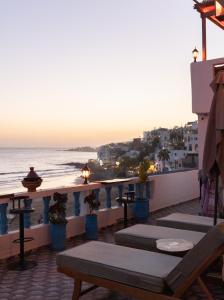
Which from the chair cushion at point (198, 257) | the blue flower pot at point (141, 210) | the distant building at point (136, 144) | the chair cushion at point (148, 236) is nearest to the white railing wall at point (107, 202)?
the blue flower pot at point (141, 210)

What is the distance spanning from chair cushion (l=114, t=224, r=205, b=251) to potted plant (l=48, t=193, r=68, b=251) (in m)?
1.45

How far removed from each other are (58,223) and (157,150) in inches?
2958

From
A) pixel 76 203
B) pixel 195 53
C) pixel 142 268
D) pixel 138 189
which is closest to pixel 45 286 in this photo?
pixel 142 268

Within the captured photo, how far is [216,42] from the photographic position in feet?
41.4

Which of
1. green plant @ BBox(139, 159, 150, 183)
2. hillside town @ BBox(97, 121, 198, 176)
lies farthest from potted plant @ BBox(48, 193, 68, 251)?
hillside town @ BBox(97, 121, 198, 176)

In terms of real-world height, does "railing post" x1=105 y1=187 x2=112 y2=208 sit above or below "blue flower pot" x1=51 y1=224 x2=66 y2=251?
above

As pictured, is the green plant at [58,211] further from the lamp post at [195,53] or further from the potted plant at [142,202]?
the lamp post at [195,53]

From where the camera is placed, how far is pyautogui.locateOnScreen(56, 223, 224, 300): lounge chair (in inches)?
117

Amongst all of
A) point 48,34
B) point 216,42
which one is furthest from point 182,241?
point 48,34

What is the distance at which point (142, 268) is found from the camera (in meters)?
3.30

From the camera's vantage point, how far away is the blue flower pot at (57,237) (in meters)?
5.75

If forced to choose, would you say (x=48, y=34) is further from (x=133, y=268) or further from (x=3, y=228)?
(x=133, y=268)

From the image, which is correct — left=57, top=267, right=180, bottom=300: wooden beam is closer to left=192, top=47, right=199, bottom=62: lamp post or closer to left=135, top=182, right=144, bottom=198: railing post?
left=135, top=182, right=144, bottom=198: railing post

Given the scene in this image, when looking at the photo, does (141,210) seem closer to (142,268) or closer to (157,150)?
(142,268)
